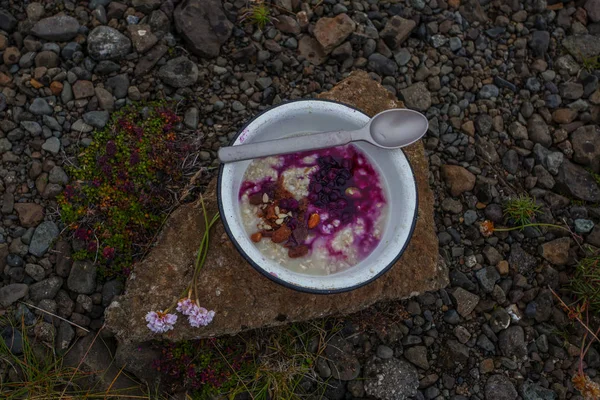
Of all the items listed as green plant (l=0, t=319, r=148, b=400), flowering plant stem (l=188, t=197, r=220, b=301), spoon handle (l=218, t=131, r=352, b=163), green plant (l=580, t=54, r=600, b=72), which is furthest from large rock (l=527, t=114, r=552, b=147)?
green plant (l=0, t=319, r=148, b=400)

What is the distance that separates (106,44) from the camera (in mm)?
3510

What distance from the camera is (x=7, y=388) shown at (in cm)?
310

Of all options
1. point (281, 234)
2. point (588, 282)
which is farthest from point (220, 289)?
point (588, 282)

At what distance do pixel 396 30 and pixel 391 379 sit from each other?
7.33 ft

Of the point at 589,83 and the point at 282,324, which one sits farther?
the point at 589,83

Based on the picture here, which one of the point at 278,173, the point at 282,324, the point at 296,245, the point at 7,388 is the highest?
the point at 278,173

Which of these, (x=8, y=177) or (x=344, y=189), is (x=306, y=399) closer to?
(x=344, y=189)

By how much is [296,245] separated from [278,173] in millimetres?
389

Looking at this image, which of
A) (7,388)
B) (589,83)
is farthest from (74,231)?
(589,83)

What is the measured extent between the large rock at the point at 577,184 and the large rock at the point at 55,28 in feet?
10.6

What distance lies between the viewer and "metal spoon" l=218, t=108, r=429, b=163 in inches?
104

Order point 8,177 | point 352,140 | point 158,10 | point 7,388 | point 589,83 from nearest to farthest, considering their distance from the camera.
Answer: point 352,140
point 7,388
point 8,177
point 158,10
point 589,83

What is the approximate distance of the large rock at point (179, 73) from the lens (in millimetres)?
3537

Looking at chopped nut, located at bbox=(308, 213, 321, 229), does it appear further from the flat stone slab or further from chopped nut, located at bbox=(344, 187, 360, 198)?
the flat stone slab
